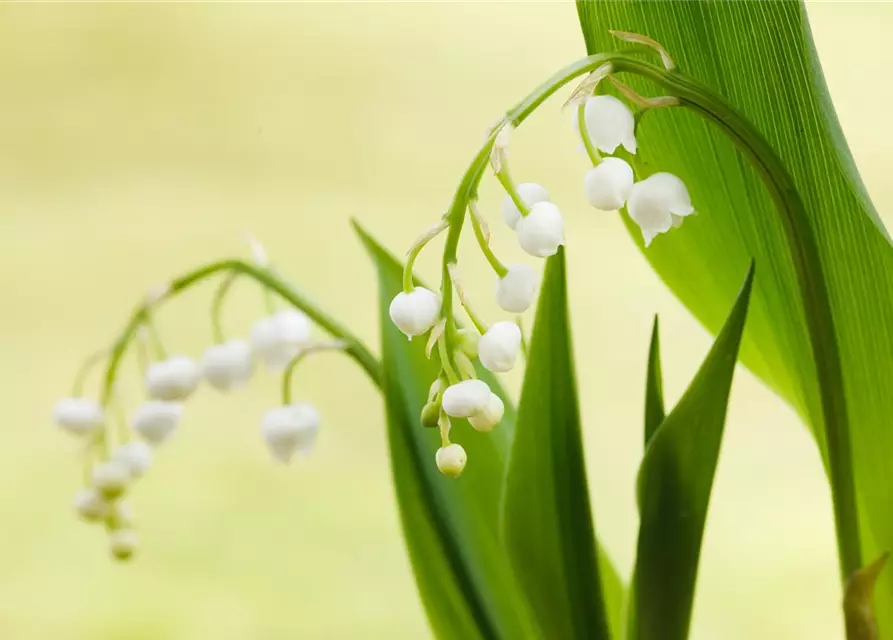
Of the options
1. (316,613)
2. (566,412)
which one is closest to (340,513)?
(316,613)

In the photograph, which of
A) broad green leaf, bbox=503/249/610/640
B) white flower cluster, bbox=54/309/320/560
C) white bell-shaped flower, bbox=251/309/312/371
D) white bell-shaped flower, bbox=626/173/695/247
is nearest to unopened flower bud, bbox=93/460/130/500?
white flower cluster, bbox=54/309/320/560

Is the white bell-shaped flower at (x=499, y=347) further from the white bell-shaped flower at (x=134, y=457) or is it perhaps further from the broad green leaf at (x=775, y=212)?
the white bell-shaped flower at (x=134, y=457)

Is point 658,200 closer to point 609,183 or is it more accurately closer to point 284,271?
point 609,183

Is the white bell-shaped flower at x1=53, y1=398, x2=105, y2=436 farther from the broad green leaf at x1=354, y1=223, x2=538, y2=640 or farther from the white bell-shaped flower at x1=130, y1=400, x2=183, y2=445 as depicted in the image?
the broad green leaf at x1=354, y1=223, x2=538, y2=640

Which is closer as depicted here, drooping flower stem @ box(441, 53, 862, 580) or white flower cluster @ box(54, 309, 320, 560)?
drooping flower stem @ box(441, 53, 862, 580)

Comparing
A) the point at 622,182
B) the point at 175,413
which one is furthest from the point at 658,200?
the point at 175,413

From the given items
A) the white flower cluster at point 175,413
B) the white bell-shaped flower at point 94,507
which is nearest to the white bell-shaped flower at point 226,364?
the white flower cluster at point 175,413
